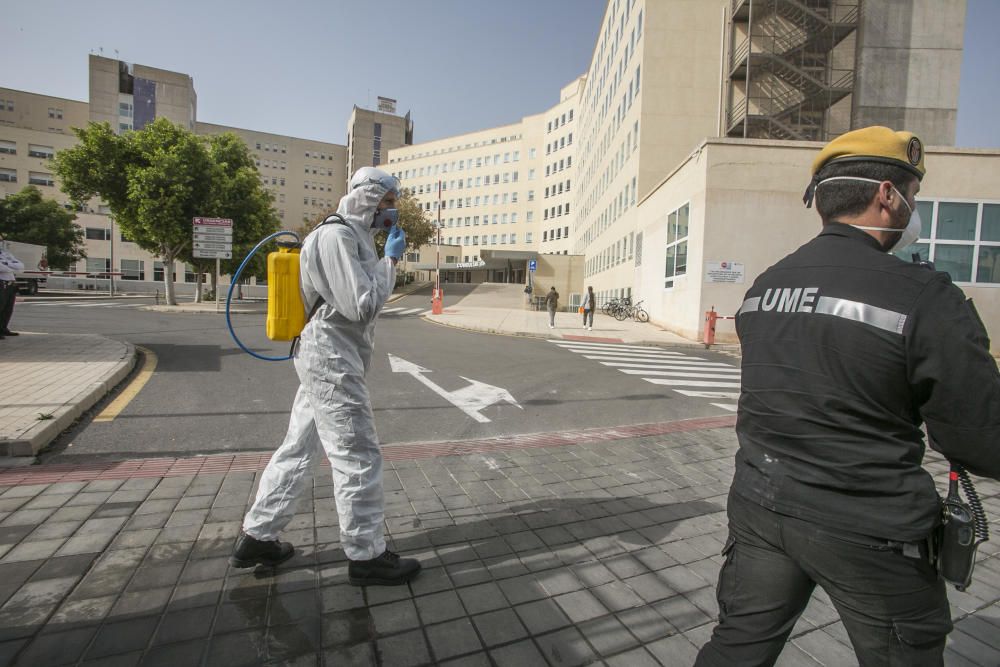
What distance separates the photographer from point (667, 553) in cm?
309

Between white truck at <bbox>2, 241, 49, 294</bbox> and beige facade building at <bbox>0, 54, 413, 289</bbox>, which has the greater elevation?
beige facade building at <bbox>0, 54, 413, 289</bbox>

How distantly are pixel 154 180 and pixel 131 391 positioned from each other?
19975 millimetres

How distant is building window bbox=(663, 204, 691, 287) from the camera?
62.2 feet

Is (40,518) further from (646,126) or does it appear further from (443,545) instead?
(646,126)

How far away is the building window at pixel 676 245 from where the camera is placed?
1895 cm

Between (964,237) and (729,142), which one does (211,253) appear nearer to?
(729,142)

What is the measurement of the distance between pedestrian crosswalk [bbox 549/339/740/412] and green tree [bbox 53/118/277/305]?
60.6ft

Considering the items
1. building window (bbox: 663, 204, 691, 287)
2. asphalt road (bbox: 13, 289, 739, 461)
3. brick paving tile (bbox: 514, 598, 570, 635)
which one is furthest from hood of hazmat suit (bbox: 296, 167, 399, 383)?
building window (bbox: 663, 204, 691, 287)

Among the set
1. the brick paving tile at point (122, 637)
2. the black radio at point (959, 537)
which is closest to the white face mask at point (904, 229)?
the black radio at point (959, 537)

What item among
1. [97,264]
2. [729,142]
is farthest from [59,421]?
[97,264]

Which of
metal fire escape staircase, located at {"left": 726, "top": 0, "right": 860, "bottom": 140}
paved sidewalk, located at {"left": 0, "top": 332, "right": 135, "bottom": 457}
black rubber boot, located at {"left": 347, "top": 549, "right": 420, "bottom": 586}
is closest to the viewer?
black rubber boot, located at {"left": 347, "top": 549, "right": 420, "bottom": 586}

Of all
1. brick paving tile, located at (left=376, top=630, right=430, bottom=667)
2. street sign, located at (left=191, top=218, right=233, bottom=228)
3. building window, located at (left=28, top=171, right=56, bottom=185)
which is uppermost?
building window, located at (left=28, top=171, right=56, bottom=185)

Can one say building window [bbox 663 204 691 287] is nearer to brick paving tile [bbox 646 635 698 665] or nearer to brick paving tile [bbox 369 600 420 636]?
brick paving tile [bbox 646 635 698 665]

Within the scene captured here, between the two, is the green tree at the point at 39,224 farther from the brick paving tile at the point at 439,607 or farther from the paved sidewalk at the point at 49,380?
the brick paving tile at the point at 439,607
